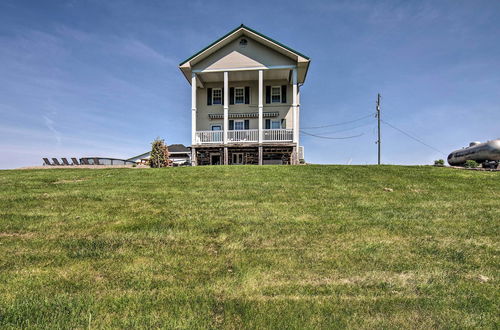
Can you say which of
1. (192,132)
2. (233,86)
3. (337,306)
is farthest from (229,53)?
(337,306)

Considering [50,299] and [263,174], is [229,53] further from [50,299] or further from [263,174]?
[50,299]

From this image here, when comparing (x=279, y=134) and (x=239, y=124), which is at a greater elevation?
(x=239, y=124)

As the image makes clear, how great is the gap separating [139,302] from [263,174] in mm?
8336

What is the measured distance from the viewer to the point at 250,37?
19125mm

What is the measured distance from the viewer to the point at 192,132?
18.8 metres

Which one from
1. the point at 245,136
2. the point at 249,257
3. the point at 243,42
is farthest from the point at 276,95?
the point at 249,257

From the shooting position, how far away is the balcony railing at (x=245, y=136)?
60.9ft

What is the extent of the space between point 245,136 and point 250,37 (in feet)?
22.3

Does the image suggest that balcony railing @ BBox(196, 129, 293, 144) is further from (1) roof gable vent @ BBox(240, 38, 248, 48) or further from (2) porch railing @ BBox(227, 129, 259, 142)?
(1) roof gable vent @ BBox(240, 38, 248, 48)

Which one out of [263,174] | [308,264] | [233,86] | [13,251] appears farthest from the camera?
[233,86]

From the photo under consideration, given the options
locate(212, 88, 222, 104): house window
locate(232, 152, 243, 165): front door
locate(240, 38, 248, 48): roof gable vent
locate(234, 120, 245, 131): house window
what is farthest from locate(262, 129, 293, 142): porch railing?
locate(240, 38, 248, 48): roof gable vent

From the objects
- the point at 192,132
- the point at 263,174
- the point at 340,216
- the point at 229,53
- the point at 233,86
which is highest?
the point at 229,53

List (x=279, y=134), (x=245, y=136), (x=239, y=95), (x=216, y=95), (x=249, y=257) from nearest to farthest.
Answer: (x=249, y=257)
(x=279, y=134)
(x=245, y=136)
(x=239, y=95)
(x=216, y=95)

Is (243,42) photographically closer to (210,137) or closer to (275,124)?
(275,124)
